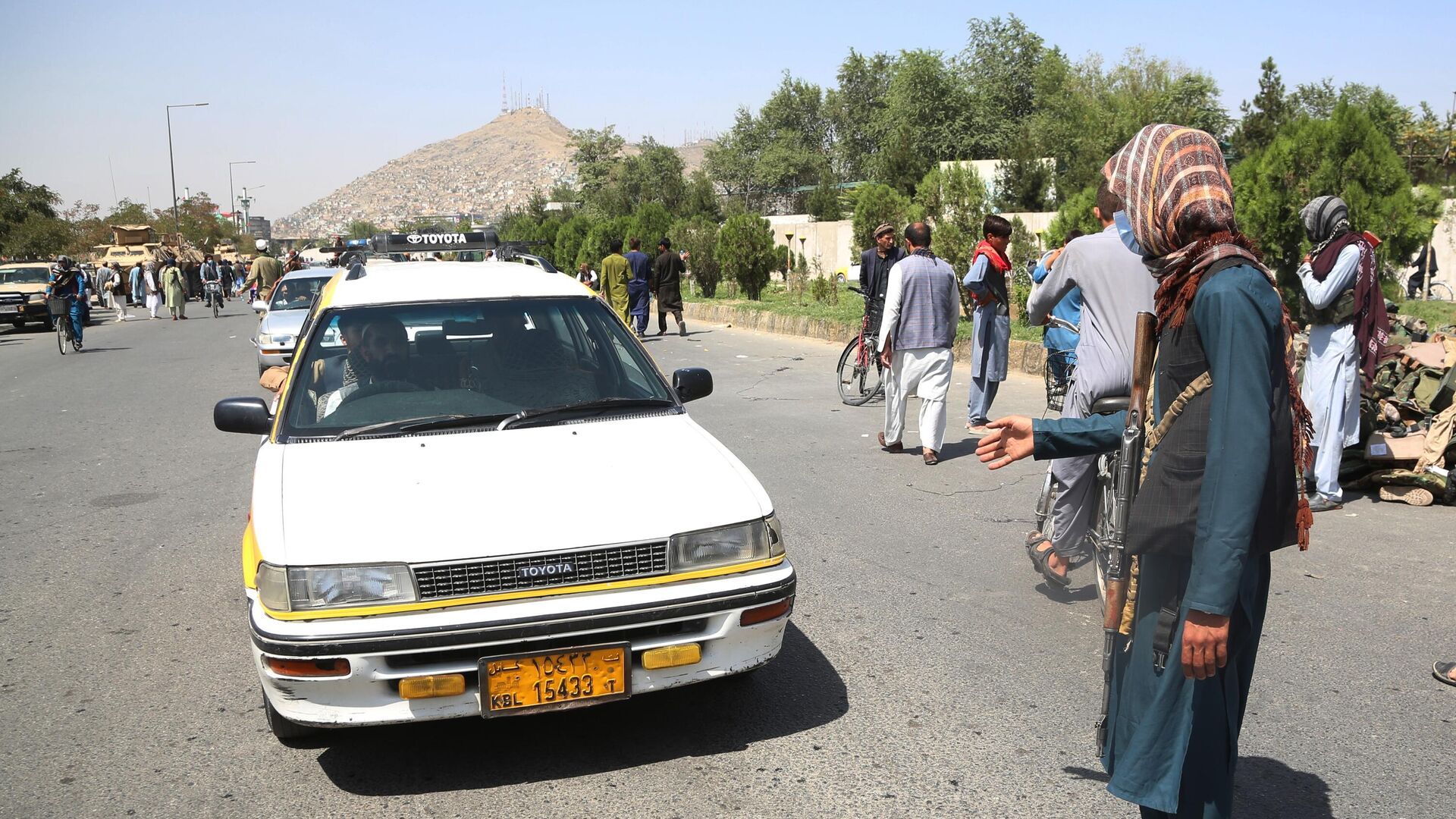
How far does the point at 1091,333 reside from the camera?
5.21 m

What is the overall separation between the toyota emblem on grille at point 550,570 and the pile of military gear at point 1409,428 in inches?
247

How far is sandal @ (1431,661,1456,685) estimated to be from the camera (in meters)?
4.41

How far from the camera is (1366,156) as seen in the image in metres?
12.3

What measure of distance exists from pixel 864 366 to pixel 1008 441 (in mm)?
9438

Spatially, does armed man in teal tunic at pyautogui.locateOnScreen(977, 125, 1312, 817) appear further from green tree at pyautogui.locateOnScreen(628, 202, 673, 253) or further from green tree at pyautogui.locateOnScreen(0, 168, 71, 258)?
green tree at pyautogui.locateOnScreen(0, 168, 71, 258)

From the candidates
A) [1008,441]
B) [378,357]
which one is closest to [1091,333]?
[1008,441]

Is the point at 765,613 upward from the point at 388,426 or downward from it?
downward

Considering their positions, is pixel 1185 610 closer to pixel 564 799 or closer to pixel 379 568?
pixel 564 799

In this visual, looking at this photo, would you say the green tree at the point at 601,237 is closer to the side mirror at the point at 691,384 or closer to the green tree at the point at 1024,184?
the green tree at the point at 1024,184

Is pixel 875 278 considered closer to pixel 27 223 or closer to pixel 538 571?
pixel 538 571

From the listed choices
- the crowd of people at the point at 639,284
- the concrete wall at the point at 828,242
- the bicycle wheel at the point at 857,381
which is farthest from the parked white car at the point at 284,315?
the concrete wall at the point at 828,242

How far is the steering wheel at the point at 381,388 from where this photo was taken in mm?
4844

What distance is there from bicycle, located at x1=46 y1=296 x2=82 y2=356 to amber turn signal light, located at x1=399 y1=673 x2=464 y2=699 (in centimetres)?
2113

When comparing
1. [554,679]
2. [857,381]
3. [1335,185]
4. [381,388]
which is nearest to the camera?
[554,679]
